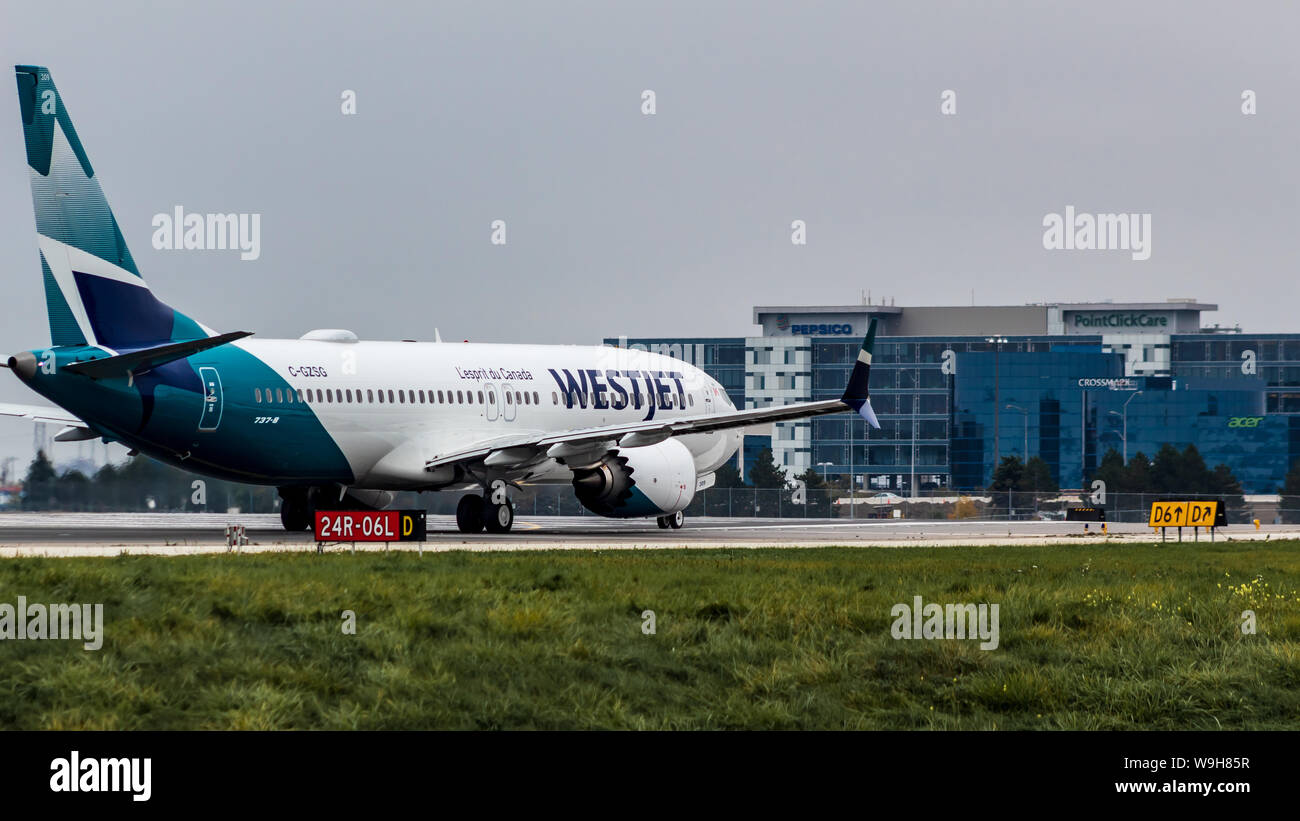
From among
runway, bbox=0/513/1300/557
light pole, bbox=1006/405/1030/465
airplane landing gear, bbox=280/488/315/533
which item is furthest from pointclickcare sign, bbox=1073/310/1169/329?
airplane landing gear, bbox=280/488/315/533

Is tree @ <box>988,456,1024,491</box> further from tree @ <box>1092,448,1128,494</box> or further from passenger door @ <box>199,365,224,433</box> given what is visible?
passenger door @ <box>199,365,224,433</box>

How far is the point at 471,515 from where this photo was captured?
144 ft

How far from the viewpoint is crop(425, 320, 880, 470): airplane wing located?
131 feet

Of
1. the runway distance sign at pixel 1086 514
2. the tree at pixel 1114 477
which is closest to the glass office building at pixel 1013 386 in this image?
the tree at pixel 1114 477

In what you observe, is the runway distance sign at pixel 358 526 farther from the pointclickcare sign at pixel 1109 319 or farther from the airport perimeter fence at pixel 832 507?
the pointclickcare sign at pixel 1109 319

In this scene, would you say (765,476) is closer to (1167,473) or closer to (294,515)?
(1167,473)

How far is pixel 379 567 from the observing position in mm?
25766

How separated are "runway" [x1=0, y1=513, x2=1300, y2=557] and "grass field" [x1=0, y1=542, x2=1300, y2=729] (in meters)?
8.84

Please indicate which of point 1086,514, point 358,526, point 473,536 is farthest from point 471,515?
point 1086,514

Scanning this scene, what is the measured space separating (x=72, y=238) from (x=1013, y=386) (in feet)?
456

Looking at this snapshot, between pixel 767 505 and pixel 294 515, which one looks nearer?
pixel 294 515

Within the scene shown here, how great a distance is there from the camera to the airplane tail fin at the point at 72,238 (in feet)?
113
